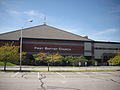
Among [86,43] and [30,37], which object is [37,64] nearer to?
[30,37]

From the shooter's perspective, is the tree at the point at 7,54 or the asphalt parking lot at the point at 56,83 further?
the tree at the point at 7,54

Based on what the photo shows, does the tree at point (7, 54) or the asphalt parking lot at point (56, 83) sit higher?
the tree at point (7, 54)

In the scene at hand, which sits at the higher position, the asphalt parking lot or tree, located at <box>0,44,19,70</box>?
tree, located at <box>0,44,19,70</box>

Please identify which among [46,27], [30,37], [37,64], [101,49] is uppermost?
[46,27]

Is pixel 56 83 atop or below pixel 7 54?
below

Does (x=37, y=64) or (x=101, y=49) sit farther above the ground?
(x=101, y=49)

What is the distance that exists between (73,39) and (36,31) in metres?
15.0

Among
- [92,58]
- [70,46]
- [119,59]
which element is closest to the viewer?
[119,59]

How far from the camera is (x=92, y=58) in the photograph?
204 ft

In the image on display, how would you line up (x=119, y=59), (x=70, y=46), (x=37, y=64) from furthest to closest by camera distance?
(x=70, y=46) → (x=37, y=64) → (x=119, y=59)

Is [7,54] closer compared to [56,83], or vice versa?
[56,83]

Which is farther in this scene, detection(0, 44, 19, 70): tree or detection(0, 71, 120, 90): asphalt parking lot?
detection(0, 44, 19, 70): tree

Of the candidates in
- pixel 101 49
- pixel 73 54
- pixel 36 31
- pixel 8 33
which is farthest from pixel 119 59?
pixel 8 33

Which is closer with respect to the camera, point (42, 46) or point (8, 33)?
point (42, 46)
